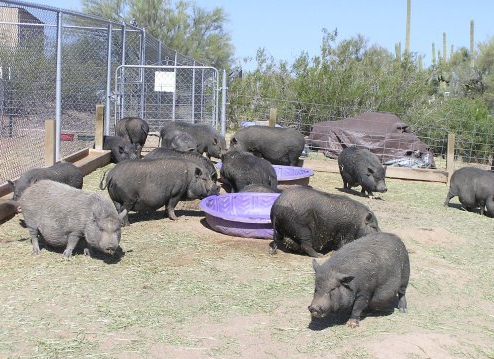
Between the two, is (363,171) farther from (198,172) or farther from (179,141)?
(198,172)

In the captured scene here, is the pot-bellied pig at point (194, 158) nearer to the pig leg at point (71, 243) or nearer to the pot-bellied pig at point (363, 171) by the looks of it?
the pig leg at point (71, 243)

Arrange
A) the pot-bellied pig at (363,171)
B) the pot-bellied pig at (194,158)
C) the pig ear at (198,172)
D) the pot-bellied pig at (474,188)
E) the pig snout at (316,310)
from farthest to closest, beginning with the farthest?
the pot-bellied pig at (363,171) < the pot-bellied pig at (474,188) < the pot-bellied pig at (194,158) < the pig ear at (198,172) < the pig snout at (316,310)

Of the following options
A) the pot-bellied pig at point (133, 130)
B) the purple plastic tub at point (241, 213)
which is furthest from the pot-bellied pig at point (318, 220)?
the pot-bellied pig at point (133, 130)

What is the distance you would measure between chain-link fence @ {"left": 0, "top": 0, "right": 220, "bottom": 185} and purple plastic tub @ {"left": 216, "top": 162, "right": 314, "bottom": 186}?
10.6ft

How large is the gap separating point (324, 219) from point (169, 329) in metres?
2.77

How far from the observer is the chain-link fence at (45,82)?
1138 centimetres

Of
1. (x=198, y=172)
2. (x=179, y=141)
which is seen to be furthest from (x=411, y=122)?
(x=198, y=172)

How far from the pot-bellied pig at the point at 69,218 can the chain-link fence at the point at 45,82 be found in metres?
2.62

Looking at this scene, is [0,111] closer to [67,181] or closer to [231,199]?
[67,181]

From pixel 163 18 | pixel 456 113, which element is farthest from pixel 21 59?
pixel 163 18

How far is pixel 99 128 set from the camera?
13.5 meters

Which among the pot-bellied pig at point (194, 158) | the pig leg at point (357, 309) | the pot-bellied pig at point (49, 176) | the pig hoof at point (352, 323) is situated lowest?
the pig hoof at point (352, 323)

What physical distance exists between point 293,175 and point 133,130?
3.83 m

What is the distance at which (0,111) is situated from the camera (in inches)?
452
